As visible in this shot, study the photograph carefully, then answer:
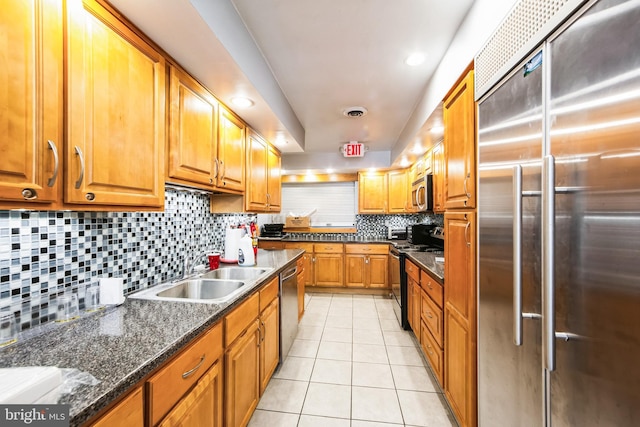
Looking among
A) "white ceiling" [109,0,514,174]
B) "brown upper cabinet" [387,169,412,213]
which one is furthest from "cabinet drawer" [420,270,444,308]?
"brown upper cabinet" [387,169,412,213]

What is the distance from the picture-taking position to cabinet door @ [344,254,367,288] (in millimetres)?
4477

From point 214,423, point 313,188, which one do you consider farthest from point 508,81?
point 313,188

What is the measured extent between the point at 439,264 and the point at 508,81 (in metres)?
1.61

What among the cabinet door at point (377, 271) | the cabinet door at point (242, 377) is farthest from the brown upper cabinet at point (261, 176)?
the cabinet door at point (377, 271)

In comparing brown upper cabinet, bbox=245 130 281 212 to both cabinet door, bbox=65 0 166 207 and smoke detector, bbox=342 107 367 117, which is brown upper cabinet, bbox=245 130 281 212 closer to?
smoke detector, bbox=342 107 367 117

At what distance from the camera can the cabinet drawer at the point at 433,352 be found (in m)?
1.86


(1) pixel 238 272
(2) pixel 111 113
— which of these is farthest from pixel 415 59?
(1) pixel 238 272

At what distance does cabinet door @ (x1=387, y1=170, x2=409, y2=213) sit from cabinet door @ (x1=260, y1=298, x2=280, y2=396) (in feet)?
10.2

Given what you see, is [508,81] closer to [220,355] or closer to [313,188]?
[220,355]

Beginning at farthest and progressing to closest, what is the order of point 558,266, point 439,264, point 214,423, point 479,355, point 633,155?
point 439,264 → point 479,355 → point 214,423 → point 558,266 → point 633,155

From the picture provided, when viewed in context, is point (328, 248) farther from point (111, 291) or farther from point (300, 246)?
point (111, 291)

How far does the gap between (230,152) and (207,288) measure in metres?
1.06

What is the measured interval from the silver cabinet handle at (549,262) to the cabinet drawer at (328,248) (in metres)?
3.78

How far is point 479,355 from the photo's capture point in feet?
4.31
